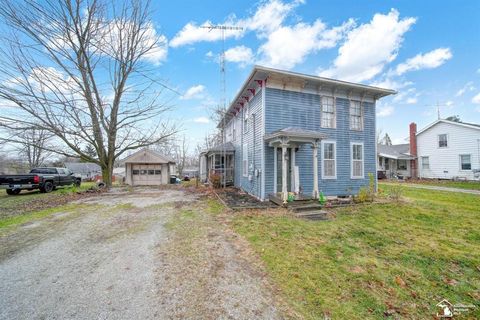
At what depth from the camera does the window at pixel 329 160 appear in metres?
10.1

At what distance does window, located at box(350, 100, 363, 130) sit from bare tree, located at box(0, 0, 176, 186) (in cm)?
951

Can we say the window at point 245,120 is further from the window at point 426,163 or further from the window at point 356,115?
the window at point 426,163

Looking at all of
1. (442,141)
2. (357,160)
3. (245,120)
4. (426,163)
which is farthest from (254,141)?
(426,163)

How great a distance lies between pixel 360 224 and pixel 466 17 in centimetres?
1408

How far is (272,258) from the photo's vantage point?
3.86 metres

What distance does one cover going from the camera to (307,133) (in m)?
8.20

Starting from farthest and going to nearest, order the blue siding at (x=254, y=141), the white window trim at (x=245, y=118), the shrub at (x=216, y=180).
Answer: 1. the shrub at (x=216, y=180)
2. the white window trim at (x=245, y=118)
3. the blue siding at (x=254, y=141)

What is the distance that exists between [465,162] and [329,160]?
17.3 m

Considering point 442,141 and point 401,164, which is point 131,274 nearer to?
point 442,141

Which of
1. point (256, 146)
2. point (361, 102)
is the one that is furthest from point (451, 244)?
point (361, 102)

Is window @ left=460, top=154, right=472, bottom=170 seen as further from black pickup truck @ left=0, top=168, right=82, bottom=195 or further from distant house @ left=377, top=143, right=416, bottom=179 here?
black pickup truck @ left=0, top=168, right=82, bottom=195

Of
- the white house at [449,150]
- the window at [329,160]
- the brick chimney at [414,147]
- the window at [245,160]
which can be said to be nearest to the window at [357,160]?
the window at [329,160]

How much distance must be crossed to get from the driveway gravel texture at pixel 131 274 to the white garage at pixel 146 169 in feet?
49.7

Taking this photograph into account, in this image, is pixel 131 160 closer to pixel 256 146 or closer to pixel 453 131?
pixel 256 146
